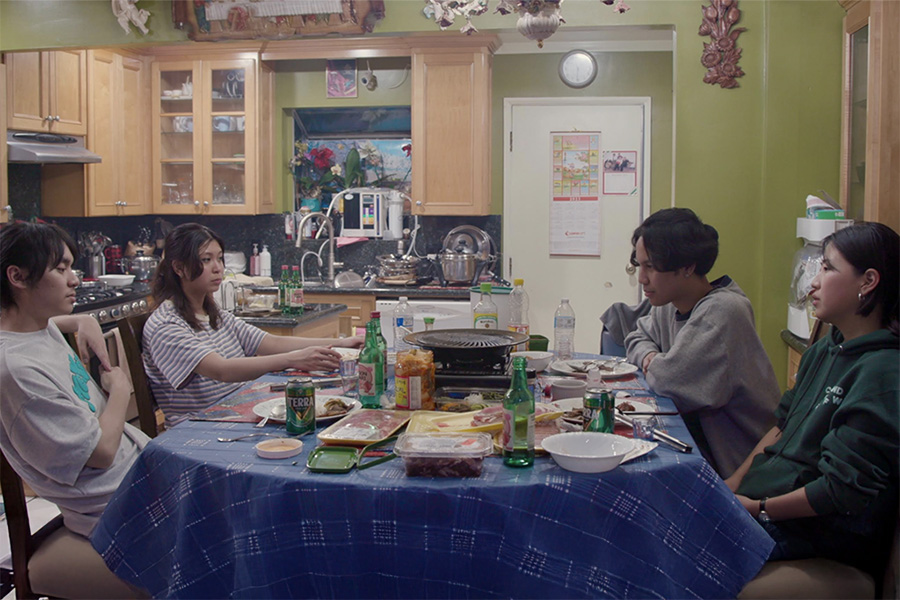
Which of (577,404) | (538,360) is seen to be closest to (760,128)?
(538,360)

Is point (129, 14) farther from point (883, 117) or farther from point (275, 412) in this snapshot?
point (883, 117)

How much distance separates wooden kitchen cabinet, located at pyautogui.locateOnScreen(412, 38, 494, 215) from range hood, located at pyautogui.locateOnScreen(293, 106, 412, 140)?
0.57m

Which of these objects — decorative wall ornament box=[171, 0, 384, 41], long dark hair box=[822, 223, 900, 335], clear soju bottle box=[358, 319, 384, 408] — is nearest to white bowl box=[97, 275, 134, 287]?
decorative wall ornament box=[171, 0, 384, 41]

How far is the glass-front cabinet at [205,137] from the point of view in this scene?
18.7ft

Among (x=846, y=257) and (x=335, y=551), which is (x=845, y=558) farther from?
(x=335, y=551)

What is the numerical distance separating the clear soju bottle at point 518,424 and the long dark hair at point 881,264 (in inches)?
32.7

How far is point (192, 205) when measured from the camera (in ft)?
19.1

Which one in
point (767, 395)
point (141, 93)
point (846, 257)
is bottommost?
point (767, 395)

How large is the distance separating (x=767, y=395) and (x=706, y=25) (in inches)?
97.5

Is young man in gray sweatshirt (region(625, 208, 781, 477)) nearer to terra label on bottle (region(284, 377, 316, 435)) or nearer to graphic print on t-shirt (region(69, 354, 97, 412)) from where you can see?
terra label on bottle (region(284, 377, 316, 435))

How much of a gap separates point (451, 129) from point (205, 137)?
1667 millimetres

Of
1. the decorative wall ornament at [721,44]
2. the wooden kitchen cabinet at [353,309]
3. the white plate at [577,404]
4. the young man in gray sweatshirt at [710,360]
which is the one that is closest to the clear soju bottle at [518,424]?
the white plate at [577,404]

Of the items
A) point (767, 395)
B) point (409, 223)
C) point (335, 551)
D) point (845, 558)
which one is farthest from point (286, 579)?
point (409, 223)

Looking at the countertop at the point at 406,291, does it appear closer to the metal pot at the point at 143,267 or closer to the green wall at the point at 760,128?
the metal pot at the point at 143,267
